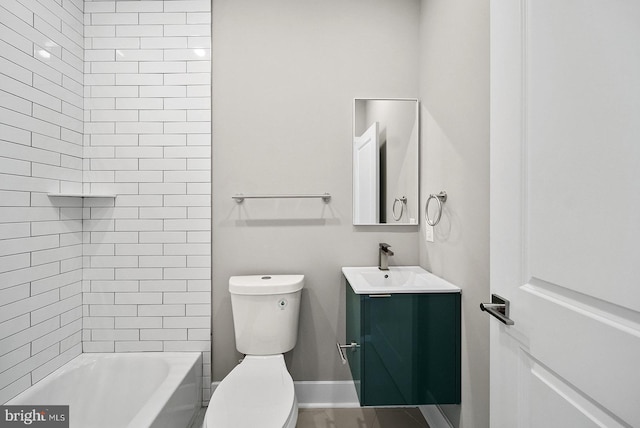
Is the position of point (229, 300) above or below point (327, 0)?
below

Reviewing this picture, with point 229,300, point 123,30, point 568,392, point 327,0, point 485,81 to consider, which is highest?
point 327,0

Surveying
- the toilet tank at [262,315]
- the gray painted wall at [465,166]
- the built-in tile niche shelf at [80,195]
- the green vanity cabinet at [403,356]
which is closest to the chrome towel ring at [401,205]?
the gray painted wall at [465,166]

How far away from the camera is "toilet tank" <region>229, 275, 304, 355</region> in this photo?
5.98 ft

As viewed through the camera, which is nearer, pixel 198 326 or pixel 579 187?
pixel 579 187

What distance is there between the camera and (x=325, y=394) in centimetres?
203

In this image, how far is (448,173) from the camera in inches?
64.0

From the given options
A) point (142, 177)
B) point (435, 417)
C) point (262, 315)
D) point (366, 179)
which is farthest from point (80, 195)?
point (435, 417)

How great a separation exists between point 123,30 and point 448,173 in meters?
2.13

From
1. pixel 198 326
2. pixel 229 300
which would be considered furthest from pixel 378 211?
pixel 198 326

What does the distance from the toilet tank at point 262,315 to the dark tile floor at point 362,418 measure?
0.46 meters

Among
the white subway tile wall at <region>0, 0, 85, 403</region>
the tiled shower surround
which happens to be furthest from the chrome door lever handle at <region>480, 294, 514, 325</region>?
the white subway tile wall at <region>0, 0, 85, 403</region>

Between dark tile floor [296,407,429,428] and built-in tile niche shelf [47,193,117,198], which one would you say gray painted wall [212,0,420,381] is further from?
built-in tile niche shelf [47,193,117,198]

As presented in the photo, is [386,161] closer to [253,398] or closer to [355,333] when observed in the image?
[355,333]

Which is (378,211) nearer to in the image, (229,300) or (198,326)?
(229,300)
